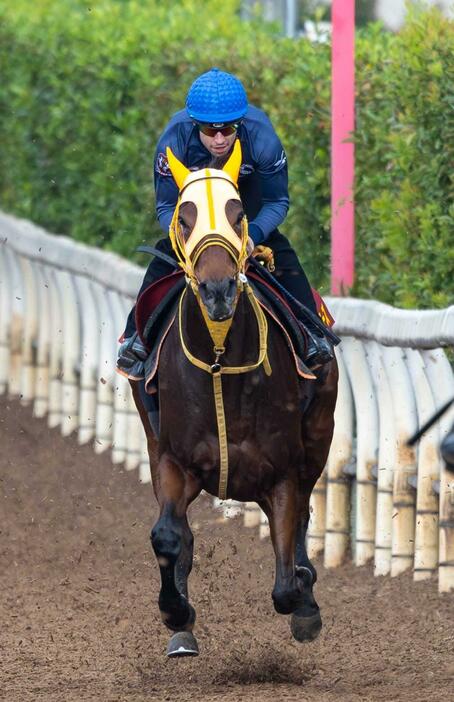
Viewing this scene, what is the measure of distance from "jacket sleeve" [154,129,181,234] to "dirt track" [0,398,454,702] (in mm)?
1912

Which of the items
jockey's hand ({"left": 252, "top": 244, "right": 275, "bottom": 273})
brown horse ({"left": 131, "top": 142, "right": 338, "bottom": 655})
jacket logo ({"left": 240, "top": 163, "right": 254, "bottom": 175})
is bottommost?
brown horse ({"left": 131, "top": 142, "right": 338, "bottom": 655})

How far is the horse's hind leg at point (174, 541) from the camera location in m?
6.61

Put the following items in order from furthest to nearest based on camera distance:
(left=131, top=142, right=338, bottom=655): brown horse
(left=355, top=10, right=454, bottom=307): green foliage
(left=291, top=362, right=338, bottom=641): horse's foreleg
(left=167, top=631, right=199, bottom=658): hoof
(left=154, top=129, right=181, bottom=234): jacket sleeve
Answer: (left=355, top=10, right=454, bottom=307): green foliage, (left=291, top=362, right=338, bottom=641): horse's foreleg, (left=154, top=129, right=181, bottom=234): jacket sleeve, (left=167, top=631, right=199, bottom=658): hoof, (left=131, top=142, right=338, bottom=655): brown horse

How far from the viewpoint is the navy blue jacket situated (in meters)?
6.88

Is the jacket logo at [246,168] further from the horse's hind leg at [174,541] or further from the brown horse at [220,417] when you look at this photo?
the horse's hind leg at [174,541]

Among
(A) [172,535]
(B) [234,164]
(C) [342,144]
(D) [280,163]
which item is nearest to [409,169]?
(C) [342,144]

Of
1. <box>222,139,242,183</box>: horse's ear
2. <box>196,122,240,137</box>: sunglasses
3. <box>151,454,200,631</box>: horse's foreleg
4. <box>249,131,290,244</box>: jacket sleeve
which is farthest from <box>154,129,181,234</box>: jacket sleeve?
<box>151,454,200,631</box>: horse's foreleg

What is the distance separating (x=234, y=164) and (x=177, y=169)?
0.22 m

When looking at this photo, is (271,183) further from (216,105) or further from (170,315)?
(170,315)

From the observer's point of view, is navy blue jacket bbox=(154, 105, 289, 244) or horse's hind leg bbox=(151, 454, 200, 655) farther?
navy blue jacket bbox=(154, 105, 289, 244)

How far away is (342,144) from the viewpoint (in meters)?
9.55

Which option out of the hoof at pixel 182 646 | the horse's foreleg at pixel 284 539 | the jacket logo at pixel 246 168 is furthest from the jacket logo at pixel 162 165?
the hoof at pixel 182 646

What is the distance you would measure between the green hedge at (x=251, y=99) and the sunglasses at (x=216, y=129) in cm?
200

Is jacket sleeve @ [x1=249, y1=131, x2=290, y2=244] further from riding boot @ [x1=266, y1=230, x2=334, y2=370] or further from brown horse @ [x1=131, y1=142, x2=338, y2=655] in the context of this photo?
brown horse @ [x1=131, y1=142, x2=338, y2=655]
